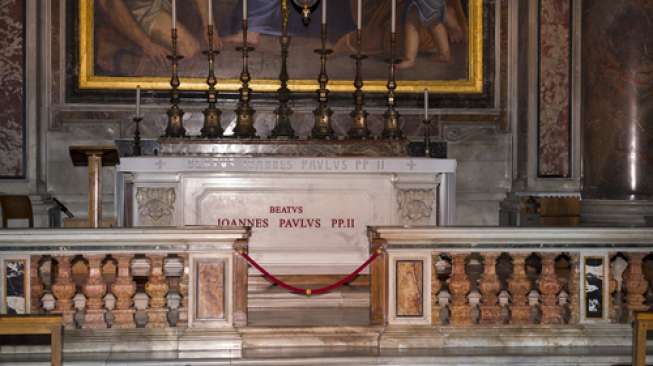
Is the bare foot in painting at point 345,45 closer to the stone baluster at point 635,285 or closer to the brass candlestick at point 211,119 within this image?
the brass candlestick at point 211,119

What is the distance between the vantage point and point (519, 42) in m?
11.8

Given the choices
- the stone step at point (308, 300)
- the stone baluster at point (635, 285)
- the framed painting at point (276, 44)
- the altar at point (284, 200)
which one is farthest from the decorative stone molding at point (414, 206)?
the framed painting at point (276, 44)

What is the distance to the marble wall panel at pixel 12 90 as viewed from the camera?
35.4ft

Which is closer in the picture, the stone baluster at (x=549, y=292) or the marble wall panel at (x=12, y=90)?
the stone baluster at (x=549, y=292)

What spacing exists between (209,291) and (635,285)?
325 centimetres

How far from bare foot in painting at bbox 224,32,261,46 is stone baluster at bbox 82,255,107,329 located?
5.95 m

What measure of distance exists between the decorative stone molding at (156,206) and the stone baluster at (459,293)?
3085 mm

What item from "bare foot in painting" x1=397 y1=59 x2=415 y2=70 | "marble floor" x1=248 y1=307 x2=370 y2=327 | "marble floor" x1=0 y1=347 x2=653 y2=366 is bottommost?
"marble floor" x1=0 y1=347 x2=653 y2=366

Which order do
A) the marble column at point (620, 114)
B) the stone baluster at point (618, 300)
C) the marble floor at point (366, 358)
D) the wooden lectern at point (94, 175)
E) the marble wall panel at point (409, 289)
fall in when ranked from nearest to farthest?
the marble floor at point (366, 358)
the marble wall panel at point (409, 289)
the stone baluster at point (618, 300)
the wooden lectern at point (94, 175)
the marble column at point (620, 114)

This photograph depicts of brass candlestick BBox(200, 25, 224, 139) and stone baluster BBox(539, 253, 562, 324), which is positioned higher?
brass candlestick BBox(200, 25, 224, 139)

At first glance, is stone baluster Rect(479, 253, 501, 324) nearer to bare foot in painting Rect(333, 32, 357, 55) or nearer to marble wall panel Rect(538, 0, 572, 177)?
marble wall panel Rect(538, 0, 572, 177)

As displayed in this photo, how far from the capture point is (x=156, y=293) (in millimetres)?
6117

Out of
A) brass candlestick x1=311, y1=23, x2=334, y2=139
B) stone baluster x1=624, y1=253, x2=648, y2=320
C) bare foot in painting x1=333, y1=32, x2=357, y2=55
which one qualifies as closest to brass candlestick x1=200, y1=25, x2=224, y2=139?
brass candlestick x1=311, y1=23, x2=334, y2=139

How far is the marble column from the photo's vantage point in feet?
34.4
